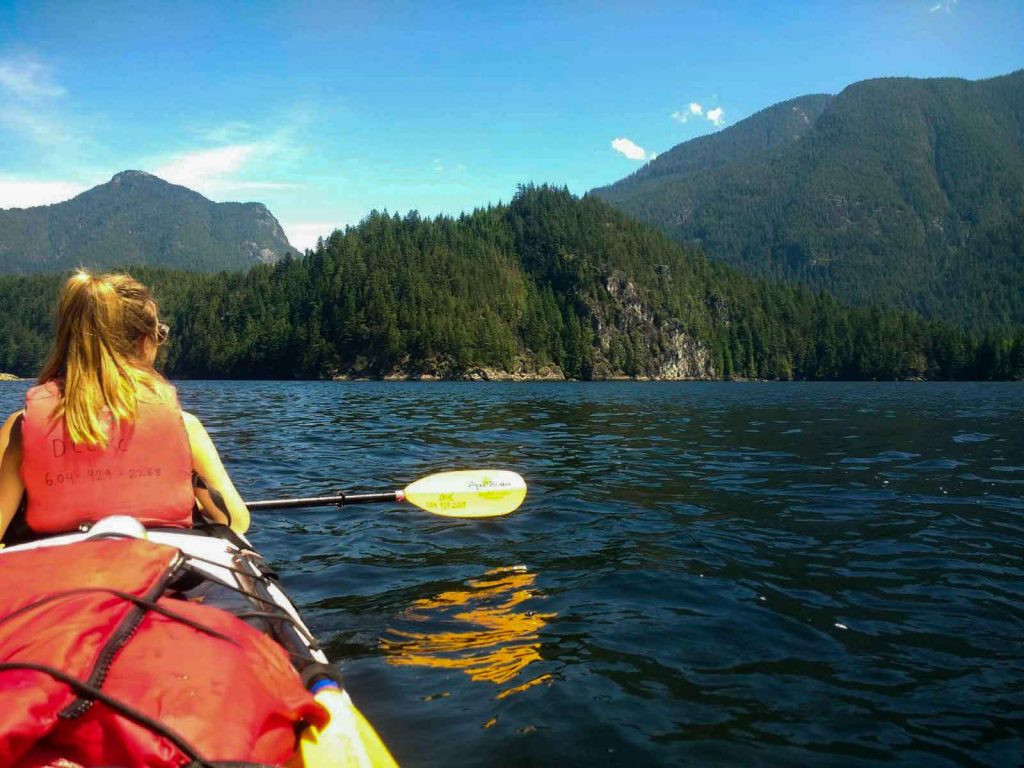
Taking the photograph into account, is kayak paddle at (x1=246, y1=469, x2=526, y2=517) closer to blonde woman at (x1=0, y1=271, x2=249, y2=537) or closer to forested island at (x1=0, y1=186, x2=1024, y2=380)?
blonde woman at (x1=0, y1=271, x2=249, y2=537)

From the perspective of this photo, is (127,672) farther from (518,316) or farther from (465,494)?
(518,316)

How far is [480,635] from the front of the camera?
567cm

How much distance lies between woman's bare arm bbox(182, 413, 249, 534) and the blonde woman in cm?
3

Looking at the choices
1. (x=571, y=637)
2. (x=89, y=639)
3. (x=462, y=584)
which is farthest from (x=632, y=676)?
(x=89, y=639)

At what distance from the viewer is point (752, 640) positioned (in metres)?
5.46

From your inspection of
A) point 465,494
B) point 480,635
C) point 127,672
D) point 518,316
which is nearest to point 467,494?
point 465,494

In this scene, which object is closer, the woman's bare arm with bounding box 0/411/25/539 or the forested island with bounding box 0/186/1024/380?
the woman's bare arm with bounding box 0/411/25/539

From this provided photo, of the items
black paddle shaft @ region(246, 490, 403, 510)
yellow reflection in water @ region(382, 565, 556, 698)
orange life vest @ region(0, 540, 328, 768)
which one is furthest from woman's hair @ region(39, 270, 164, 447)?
black paddle shaft @ region(246, 490, 403, 510)

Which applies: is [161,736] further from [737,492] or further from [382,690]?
[737,492]

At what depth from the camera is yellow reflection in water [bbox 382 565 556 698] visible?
16.8ft

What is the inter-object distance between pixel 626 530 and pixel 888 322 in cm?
17096

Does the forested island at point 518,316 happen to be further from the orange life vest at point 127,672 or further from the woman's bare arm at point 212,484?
the orange life vest at point 127,672

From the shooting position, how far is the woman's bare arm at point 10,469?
3775 millimetres

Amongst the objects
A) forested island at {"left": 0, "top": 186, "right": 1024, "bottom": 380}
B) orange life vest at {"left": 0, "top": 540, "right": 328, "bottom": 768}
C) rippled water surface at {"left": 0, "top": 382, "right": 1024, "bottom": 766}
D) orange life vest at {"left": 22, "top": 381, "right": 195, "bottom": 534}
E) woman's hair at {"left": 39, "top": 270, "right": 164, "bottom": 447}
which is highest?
forested island at {"left": 0, "top": 186, "right": 1024, "bottom": 380}
